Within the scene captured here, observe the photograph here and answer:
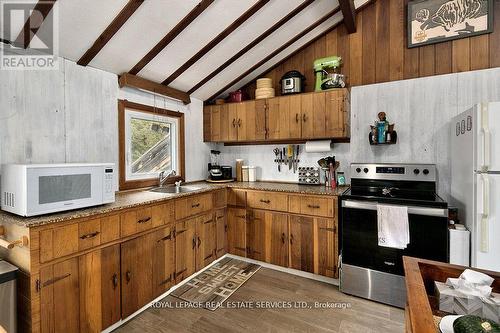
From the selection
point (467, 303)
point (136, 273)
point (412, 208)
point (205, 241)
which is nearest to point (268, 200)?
point (205, 241)

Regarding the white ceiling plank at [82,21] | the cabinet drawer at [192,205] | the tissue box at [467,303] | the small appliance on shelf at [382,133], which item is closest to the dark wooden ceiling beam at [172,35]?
the white ceiling plank at [82,21]

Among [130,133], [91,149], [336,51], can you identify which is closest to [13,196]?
[91,149]

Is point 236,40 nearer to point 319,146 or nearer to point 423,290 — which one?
point 319,146

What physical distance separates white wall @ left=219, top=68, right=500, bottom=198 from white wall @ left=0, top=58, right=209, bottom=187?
2.60m

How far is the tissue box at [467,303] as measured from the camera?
0.79 metres

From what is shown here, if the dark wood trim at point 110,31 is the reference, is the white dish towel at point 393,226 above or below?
below

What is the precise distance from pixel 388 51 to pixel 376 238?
2.16m

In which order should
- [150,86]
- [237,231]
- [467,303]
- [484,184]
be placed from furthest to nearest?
[237,231] < [150,86] < [484,184] < [467,303]

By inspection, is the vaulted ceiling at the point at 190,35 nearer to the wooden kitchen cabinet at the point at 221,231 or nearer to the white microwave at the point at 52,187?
the white microwave at the point at 52,187

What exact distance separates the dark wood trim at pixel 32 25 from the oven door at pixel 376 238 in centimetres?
280

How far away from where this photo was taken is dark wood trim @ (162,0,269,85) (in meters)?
2.40

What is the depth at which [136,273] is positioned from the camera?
2.10m

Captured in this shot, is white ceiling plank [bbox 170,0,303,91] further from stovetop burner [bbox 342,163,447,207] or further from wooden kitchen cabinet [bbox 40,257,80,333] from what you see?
wooden kitchen cabinet [bbox 40,257,80,333]

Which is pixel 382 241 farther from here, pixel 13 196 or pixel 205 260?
pixel 13 196
